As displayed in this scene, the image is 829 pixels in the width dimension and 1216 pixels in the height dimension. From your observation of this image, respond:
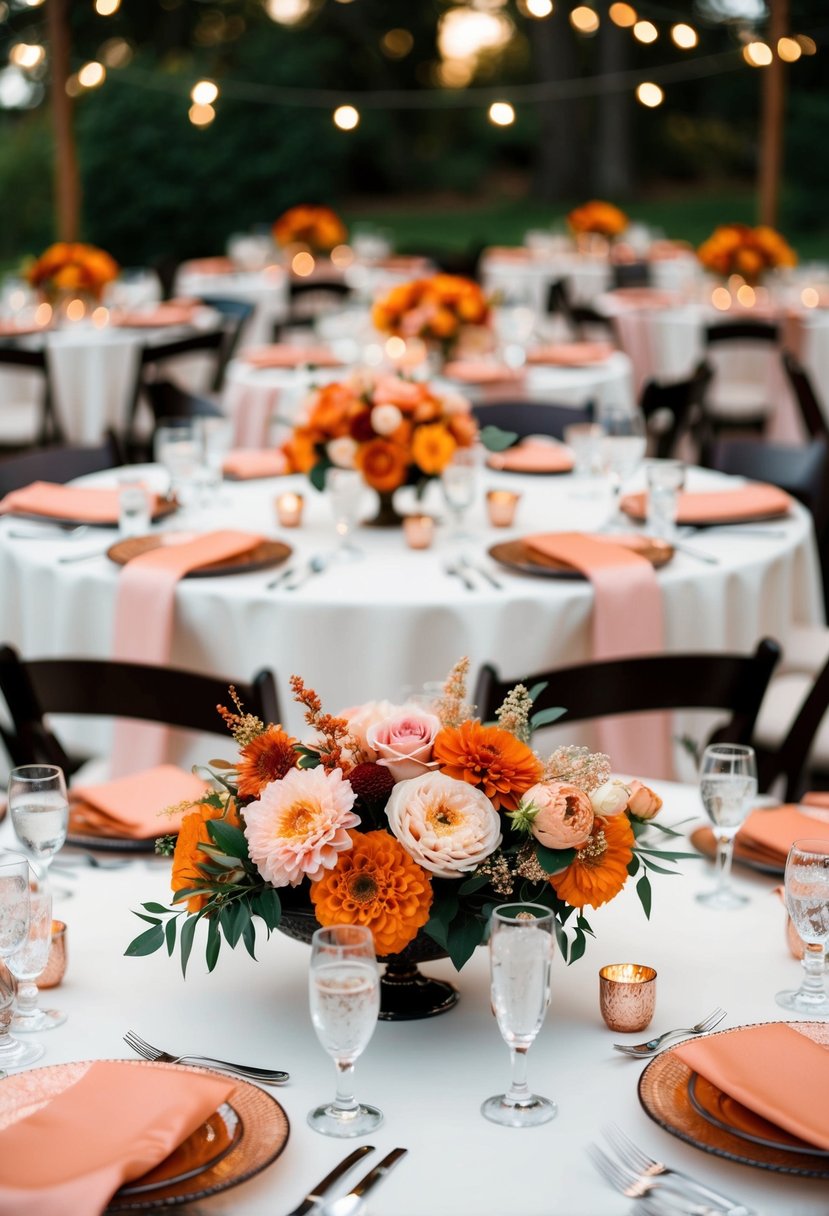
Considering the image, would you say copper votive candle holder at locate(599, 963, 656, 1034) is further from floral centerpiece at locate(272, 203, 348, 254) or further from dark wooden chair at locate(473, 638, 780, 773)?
floral centerpiece at locate(272, 203, 348, 254)

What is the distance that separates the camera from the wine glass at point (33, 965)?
1.64 metres

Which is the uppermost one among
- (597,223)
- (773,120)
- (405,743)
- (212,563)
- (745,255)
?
(773,120)

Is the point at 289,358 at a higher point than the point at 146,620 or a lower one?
higher

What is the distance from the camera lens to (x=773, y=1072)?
1.46 m

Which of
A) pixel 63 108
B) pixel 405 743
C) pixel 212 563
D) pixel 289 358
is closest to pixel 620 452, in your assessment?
pixel 212 563

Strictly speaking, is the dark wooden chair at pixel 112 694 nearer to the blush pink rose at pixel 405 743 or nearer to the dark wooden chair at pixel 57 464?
the blush pink rose at pixel 405 743

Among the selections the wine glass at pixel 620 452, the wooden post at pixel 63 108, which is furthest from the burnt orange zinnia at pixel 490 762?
the wooden post at pixel 63 108

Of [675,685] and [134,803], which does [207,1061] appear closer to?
[134,803]

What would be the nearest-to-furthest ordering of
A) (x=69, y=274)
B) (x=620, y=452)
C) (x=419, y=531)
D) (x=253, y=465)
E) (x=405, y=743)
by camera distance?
(x=405, y=743)
(x=419, y=531)
(x=620, y=452)
(x=253, y=465)
(x=69, y=274)

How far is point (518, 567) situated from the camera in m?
3.40

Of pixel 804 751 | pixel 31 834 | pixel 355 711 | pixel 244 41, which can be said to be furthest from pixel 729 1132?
pixel 244 41

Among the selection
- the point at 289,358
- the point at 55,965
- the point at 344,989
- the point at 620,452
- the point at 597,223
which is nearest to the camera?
the point at 344,989

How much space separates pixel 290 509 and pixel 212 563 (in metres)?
0.47

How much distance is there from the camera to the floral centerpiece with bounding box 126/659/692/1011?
59.7 inches
